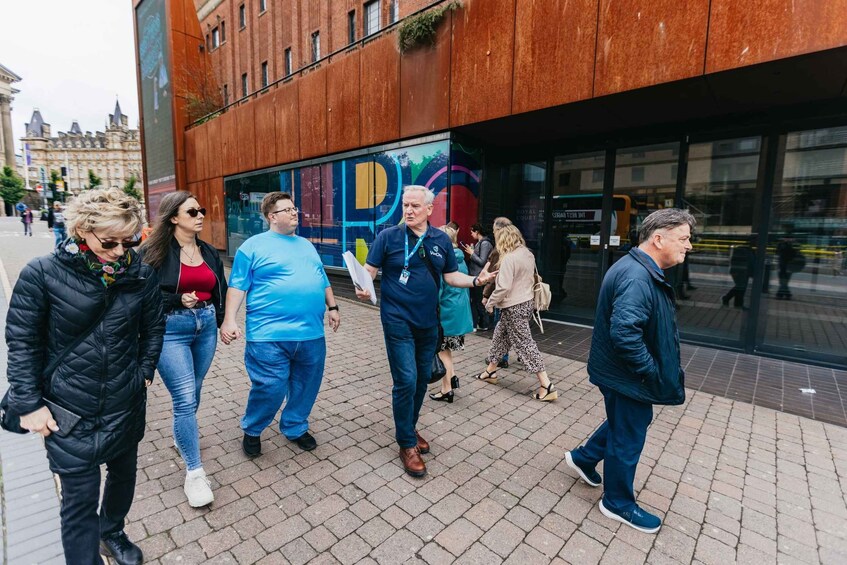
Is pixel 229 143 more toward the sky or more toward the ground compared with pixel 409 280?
more toward the sky

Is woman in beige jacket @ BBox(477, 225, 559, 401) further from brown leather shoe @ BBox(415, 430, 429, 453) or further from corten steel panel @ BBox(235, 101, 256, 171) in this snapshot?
corten steel panel @ BBox(235, 101, 256, 171)

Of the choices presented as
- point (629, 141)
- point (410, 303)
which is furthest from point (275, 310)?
point (629, 141)

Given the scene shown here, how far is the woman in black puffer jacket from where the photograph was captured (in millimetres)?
1797

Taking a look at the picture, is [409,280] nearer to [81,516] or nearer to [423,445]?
[423,445]

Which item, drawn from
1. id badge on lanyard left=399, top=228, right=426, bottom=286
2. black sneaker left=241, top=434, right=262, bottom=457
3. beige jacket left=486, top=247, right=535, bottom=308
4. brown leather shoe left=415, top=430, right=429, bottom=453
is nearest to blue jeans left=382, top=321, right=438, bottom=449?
brown leather shoe left=415, top=430, right=429, bottom=453

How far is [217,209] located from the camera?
15.9 meters

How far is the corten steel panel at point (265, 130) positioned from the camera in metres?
11.9

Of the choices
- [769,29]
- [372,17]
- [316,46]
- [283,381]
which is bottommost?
[283,381]

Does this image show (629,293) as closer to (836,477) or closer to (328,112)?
(836,477)

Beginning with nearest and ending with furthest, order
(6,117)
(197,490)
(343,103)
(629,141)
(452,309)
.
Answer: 1. (197,490)
2. (452,309)
3. (629,141)
4. (343,103)
5. (6,117)

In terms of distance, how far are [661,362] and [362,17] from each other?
14.1m

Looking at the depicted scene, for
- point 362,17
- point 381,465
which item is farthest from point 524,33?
point 362,17

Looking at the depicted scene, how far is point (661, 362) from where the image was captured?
2420mm

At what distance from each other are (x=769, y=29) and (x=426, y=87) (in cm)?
484
